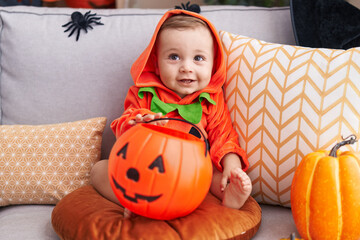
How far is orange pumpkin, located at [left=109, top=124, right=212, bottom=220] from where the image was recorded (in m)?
0.84

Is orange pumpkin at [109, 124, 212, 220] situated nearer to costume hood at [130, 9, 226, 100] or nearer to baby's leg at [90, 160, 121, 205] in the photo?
baby's leg at [90, 160, 121, 205]

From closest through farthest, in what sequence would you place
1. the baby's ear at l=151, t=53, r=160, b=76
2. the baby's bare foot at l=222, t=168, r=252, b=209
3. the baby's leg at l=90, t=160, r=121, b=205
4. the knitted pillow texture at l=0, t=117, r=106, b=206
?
the baby's bare foot at l=222, t=168, r=252, b=209 < the baby's leg at l=90, t=160, r=121, b=205 < the knitted pillow texture at l=0, t=117, r=106, b=206 < the baby's ear at l=151, t=53, r=160, b=76

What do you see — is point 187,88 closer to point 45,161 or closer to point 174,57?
point 174,57

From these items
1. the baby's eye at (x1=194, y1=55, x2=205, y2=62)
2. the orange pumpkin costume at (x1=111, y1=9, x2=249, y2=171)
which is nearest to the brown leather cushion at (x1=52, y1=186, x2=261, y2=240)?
the orange pumpkin costume at (x1=111, y1=9, x2=249, y2=171)

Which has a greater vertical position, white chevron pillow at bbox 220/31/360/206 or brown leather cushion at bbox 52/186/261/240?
white chevron pillow at bbox 220/31/360/206

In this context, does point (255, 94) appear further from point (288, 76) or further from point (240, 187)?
point (240, 187)

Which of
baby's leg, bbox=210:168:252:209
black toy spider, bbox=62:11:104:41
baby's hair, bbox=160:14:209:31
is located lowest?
baby's leg, bbox=210:168:252:209

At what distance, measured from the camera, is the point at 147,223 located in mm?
915

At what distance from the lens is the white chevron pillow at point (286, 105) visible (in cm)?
103

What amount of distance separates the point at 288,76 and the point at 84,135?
0.77 meters

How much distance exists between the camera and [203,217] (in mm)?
946

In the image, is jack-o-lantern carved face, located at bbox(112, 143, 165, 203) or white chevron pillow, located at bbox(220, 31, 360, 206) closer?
jack-o-lantern carved face, located at bbox(112, 143, 165, 203)

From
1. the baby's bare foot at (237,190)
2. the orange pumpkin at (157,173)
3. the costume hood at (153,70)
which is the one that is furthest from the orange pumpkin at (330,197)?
the costume hood at (153,70)

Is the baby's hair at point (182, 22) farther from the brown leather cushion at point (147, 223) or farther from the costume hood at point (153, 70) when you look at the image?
the brown leather cushion at point (147, 223)
